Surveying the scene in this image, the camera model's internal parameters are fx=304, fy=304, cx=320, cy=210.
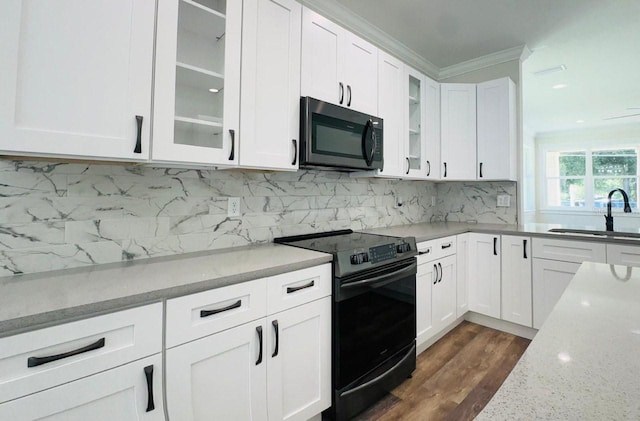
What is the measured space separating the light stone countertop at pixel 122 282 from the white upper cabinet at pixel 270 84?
0.55 meters

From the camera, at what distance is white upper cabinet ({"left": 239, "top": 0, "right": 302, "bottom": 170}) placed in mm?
1579

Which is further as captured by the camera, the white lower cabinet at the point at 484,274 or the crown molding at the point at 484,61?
the crown molding at the point at 484,61

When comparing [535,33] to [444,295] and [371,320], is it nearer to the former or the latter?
[444,295]

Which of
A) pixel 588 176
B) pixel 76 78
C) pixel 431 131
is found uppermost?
pixel 588 176

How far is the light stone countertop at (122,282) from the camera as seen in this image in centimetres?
86

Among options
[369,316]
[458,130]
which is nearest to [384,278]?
[369,316]

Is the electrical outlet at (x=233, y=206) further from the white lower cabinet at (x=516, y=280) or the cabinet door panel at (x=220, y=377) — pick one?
the white lower cabinet at (x=516, y=280)

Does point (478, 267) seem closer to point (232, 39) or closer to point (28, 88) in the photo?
point (232, 39)

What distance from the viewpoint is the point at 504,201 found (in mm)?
3145

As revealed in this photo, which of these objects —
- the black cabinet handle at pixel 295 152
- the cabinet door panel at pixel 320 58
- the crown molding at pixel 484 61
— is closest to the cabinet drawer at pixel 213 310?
the black cabinet handle at pixel 295 152

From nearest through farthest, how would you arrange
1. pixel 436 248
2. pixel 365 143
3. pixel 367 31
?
pixel 365 143
pixel 436 248
pixel 367 31

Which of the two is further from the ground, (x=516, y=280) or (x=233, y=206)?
(x=233, y=206)

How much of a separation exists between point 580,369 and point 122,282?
1.31 m

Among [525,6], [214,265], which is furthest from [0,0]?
[525,6]
